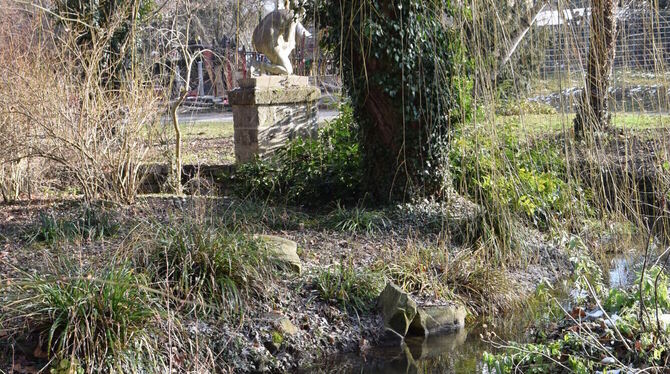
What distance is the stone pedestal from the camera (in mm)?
10406

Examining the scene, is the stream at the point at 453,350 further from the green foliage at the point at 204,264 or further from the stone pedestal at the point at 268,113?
the stone pedestal at the point at 268,113

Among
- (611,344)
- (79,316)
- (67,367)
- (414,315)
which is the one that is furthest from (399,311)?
(67,367)

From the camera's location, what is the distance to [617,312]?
14.4 ft

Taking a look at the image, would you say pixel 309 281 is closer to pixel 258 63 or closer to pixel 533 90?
pixel 533 90

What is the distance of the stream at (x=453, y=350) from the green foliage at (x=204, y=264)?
2.71ft

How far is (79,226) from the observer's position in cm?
729

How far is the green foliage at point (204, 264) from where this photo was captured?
18.9 ft

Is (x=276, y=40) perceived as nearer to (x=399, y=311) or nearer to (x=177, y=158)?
(x=177, y=158)

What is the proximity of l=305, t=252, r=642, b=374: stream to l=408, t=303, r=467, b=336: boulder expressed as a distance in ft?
0.23

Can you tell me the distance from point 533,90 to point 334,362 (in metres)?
2.57

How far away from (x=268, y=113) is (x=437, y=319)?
489cm

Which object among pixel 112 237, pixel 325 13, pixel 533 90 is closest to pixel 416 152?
pixel 325 13

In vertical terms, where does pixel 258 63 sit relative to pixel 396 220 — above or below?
above

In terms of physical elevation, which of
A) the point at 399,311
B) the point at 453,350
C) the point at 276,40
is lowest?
the point at 453,350
